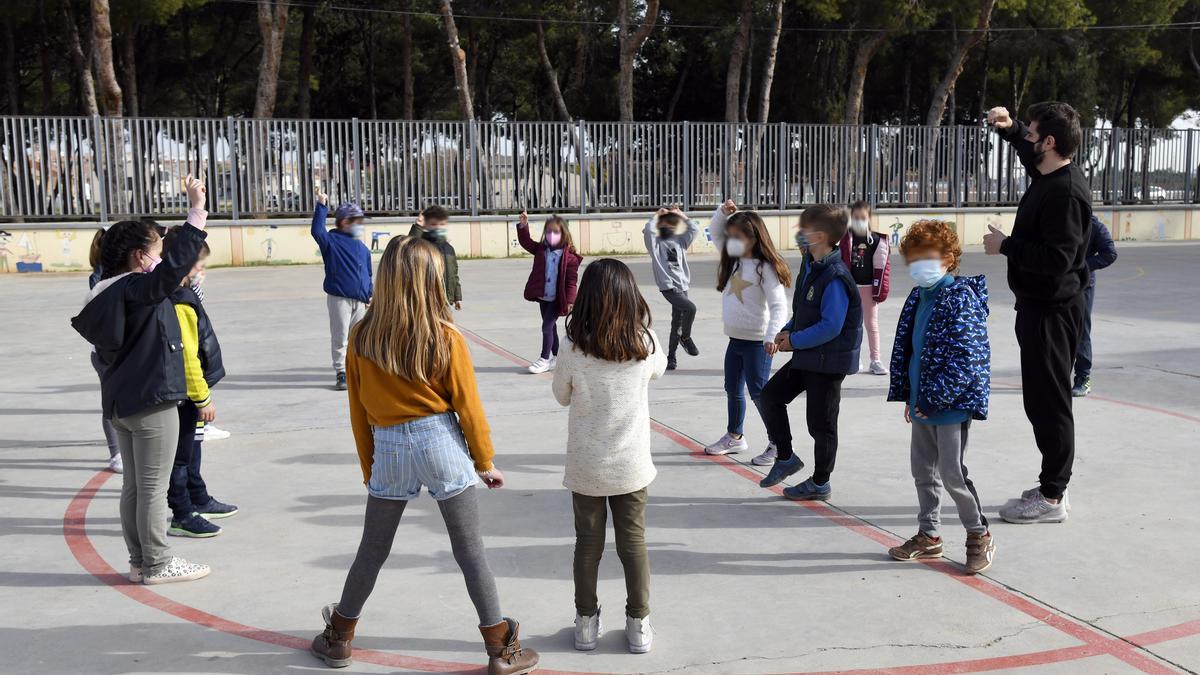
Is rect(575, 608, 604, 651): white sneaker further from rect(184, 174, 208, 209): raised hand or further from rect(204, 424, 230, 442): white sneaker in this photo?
rect(204, 424, 230, 442): white sneaker

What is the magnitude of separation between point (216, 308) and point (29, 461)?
302 inches

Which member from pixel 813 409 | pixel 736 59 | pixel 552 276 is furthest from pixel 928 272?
pixel 736 59

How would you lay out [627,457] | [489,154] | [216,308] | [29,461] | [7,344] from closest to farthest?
[627,457], [29,461], [7,344], [216,308], [489,154]

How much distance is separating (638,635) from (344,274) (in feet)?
18.1

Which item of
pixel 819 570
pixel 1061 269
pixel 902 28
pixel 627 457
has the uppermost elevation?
pixel 902 28

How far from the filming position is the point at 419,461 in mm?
3809

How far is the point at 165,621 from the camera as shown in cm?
437

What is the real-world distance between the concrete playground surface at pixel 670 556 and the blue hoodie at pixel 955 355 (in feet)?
2.42

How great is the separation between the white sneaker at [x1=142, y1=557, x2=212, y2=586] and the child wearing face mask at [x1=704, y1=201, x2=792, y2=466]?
10.0 feet

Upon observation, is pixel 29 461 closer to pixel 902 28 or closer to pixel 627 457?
pixel 627 457

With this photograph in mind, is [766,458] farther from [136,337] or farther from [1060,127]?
[136,337]

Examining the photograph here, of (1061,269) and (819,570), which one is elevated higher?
(1061,269)

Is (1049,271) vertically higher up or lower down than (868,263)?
higher up

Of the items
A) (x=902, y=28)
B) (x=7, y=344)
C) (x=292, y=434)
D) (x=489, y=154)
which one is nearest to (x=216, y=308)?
(x=7, y=344)
